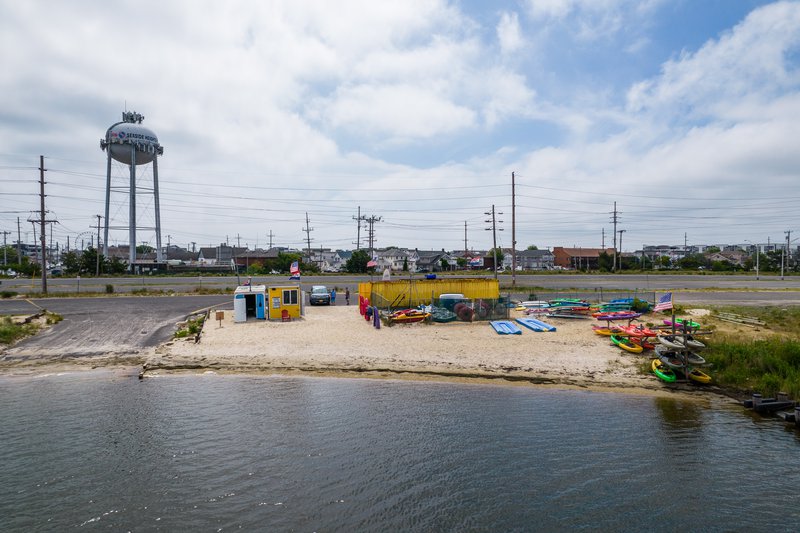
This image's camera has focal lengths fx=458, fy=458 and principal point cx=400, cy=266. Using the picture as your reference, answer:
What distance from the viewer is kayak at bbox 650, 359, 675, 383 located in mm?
21016

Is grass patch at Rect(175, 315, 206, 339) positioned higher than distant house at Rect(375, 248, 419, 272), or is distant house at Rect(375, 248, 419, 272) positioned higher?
distant house at Rect(375, 248, 419, 272)

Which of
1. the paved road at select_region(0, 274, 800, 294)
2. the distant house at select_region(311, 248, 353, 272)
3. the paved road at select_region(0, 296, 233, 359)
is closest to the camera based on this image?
the paved road at select_region(0, 296, 233, 359)

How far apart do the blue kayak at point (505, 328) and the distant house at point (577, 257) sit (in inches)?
4120

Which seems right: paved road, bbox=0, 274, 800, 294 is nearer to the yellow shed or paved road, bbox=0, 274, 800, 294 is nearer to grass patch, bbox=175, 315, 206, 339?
grass patch, bbox=175, 315, 206, 339

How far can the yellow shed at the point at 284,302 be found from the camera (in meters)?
34.2

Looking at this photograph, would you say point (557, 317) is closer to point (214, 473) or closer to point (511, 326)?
point (511, 326)

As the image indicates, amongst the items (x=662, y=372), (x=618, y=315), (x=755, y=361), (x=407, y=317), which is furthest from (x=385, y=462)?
(x=618, y=315)

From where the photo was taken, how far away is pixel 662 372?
21578 mm

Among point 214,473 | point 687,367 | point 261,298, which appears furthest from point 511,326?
point 214,473

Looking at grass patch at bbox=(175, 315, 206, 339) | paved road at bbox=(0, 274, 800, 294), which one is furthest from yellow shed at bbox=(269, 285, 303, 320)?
paved road at bbox=(0, 274, 800, 294)

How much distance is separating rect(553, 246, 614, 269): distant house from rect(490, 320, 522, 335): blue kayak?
105 m

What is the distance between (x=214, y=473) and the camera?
12.5 m

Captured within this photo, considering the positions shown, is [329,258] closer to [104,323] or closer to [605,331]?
[104,323]

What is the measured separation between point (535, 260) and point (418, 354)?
131155 mm
